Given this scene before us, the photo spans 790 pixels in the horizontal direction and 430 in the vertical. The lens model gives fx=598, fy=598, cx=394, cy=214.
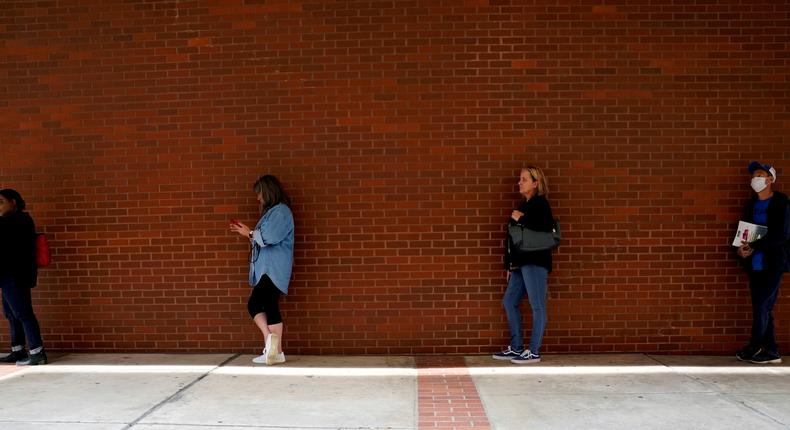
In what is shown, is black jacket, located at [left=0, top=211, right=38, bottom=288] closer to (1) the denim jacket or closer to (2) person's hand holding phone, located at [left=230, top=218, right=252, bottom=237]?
(2) person's hand holding phone, located at [left=230, top=218, right=252, bottom=237]

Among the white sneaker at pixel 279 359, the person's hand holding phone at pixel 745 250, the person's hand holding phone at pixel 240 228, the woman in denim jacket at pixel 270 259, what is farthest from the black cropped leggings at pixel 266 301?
the person's hand holding phone at pixel 745 250

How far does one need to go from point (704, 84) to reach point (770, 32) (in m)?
0.76

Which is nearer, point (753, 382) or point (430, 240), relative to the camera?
point (753, 382)

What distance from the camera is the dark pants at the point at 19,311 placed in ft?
17.3

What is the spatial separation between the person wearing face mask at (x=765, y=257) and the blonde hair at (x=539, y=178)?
177 centimetres

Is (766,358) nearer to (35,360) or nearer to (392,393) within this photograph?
(392,393)

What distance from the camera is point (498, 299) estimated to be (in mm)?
5531

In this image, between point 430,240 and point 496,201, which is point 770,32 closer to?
point 496,201

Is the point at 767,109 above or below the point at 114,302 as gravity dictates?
above

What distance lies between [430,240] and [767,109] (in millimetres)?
3294

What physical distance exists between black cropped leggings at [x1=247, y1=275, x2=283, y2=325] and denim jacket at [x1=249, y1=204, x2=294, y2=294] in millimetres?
60

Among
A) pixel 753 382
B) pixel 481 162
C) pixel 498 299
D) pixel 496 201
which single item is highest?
pixel 481 162

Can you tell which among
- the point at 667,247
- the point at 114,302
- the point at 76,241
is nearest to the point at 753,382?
the point at 667,247

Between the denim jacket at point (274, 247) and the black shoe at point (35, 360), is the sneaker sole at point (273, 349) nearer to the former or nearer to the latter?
the denim jacket at point (274, 247)
